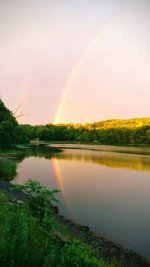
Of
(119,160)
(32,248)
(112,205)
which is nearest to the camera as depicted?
(32,248)

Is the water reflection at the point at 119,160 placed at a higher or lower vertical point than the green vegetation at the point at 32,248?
lower

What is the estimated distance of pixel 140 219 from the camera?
1988cm

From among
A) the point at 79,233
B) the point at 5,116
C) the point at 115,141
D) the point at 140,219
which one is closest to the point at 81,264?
the point at 79,233

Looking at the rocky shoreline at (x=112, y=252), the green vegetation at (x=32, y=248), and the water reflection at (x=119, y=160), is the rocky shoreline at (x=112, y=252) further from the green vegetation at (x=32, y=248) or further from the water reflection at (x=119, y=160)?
the water reflection at (x=119, y=160)

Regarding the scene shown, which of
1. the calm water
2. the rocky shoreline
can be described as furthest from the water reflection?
the rocky shoreline

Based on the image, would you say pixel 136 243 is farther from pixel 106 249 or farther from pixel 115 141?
pixel 115 141

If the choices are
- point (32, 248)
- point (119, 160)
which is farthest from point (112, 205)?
point (119, 160)

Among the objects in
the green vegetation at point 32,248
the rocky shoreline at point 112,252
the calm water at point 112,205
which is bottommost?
the calm water at point 112,205

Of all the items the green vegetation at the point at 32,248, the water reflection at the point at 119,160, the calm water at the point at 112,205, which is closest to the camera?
the green vegetation at the point at 32,248

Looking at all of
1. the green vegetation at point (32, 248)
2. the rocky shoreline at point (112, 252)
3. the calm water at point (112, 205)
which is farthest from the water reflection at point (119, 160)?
the green vegetation at point (32, 248)

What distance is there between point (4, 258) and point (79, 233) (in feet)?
24.9

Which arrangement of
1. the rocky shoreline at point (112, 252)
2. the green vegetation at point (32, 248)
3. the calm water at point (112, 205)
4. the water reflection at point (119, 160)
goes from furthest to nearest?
1. the water reflection at point (119, 160)
2. the calm water at point (112, 205)
3. the rocky shoreline at point (112, 252)
4. the green vegetation at point (32, 248)

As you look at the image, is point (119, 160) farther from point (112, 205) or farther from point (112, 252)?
point (112, 252)

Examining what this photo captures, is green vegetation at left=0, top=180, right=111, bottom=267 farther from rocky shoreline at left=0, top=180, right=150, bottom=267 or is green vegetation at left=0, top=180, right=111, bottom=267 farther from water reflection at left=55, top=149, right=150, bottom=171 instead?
water reflection at left=55, top=149, right=150, bottom=171
